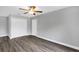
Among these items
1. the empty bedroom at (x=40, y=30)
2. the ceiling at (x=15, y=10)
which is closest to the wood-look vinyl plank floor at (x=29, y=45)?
the empty bedroom at (x=40, y=30)

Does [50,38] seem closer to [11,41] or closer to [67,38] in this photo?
[67,38]

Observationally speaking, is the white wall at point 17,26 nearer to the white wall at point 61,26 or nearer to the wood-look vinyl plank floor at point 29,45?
the wood-look vinyl plank floor at point 29,45

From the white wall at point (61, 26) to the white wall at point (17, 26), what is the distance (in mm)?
192

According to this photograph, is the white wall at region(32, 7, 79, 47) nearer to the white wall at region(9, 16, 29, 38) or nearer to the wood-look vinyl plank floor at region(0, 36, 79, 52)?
the wood-look vinyl plank floor at region(0, 36, 79, 52)

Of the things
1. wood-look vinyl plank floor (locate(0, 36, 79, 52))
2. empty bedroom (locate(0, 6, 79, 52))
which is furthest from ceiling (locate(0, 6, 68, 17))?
wood-look vinyl plank floor (locate(0, 36, 79, 52))

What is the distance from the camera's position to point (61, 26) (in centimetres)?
123

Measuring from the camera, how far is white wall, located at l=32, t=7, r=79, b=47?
3.86 ft

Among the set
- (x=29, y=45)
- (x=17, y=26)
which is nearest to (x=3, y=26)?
(x=17, y=26)

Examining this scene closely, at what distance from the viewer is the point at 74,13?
117 centimetres

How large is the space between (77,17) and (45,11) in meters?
0.44

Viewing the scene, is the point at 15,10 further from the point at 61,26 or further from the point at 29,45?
the point at 61,26

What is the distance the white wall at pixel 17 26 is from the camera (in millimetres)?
1234

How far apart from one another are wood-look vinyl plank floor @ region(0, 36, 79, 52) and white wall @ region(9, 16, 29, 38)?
0.21 ft
